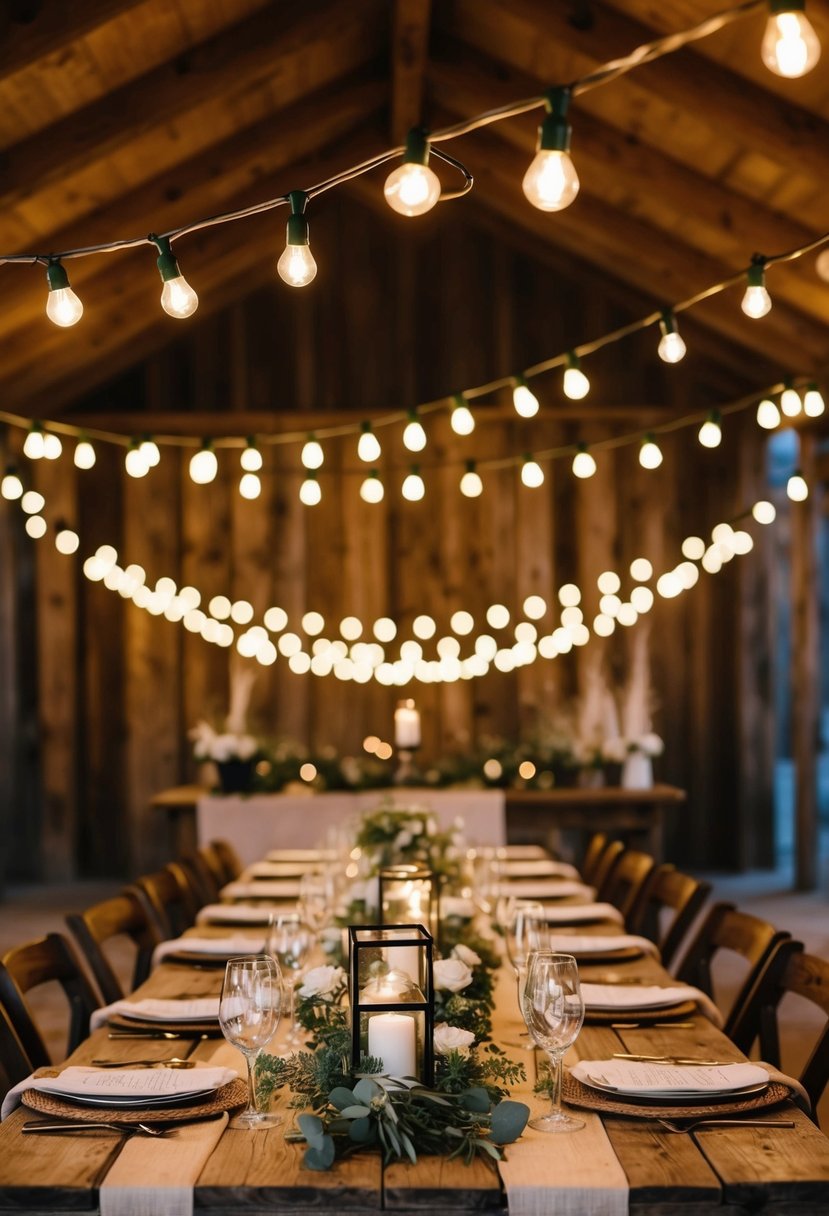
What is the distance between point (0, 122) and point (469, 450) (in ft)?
15.0

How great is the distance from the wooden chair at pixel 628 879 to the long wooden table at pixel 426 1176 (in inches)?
89.0

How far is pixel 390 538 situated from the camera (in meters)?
9.22

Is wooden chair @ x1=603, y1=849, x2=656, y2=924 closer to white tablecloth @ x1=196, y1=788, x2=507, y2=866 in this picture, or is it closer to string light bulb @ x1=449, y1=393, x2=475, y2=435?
string light bulb @ x1=449, y1=393, x2=475, y2=435

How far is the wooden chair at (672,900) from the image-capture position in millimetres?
3816

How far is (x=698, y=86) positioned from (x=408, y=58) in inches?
64.2

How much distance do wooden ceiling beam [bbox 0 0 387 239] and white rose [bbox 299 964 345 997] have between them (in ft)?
12.9

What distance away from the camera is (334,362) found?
9.27 metres

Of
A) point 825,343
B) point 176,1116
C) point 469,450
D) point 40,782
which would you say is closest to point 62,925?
point 40,782

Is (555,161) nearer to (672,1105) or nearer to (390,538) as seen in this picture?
(672,1105)

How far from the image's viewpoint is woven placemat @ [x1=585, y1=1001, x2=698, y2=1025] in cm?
268

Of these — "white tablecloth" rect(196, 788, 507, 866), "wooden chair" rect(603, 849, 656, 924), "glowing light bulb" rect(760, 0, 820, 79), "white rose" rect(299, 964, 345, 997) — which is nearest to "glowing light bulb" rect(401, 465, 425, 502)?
"wooden chair" rect(603, 849, 656, 924)

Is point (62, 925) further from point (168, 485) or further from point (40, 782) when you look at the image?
point (168, 485)

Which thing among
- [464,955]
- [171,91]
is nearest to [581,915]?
[464,955]

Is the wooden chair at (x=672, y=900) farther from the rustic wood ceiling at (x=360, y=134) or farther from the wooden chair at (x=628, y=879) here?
the rustic wood ceiling at (x=360, y=134)
